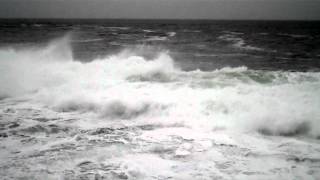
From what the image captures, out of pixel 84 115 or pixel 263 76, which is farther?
pixel 263 76

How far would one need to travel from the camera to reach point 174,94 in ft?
32.6

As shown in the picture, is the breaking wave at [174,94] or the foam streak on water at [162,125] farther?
the breaking wave at [174,94]

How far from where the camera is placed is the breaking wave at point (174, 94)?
7.68 metres

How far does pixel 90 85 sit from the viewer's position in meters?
11.1

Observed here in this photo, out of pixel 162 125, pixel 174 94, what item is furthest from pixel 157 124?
pixel 174 94

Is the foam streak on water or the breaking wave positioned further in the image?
the breaking wave

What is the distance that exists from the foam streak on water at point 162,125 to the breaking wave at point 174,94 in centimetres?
3

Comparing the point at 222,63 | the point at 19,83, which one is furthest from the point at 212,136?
the point at 222,63

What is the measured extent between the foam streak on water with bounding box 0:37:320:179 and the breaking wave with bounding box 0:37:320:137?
32mm

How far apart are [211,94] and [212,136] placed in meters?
2.64

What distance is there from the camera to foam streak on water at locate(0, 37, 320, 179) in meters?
5.67

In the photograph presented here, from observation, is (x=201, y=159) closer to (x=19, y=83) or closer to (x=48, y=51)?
(x=19, y=83)

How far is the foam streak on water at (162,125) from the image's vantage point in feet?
18.6

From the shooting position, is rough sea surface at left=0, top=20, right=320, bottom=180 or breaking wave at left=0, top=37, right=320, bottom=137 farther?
breaking wave at left=0, top=37, right=320, bottom=137
